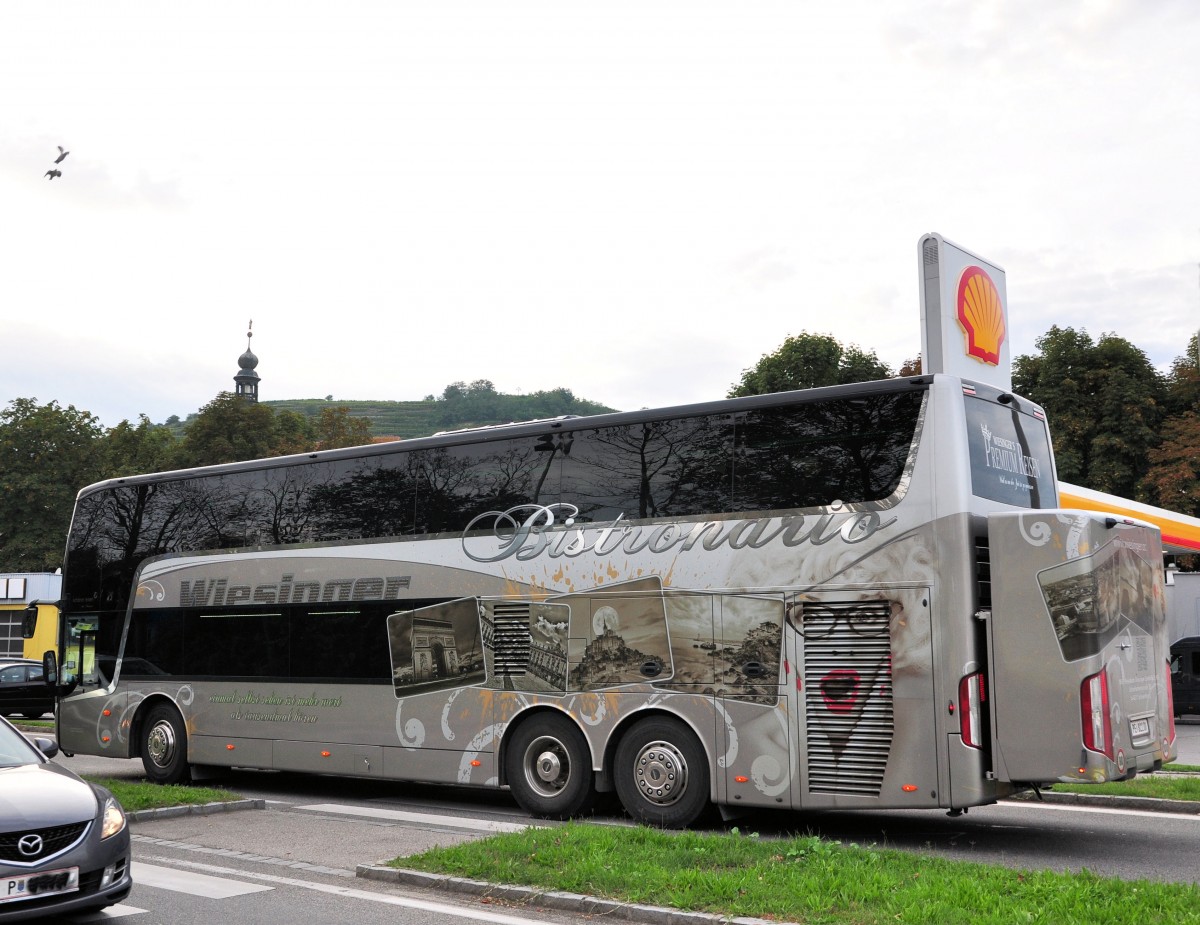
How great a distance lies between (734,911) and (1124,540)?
17.0ft

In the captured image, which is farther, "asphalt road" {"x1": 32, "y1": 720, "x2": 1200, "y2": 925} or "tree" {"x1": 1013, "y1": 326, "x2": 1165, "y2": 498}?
"tree" {"x1": 1013, "y1": 326, "x2": 1165, "y2": 498}

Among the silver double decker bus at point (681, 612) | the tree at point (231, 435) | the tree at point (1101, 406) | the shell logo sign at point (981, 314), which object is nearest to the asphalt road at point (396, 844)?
the silver double decker bus at point (681, 612)

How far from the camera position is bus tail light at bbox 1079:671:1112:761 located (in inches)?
385

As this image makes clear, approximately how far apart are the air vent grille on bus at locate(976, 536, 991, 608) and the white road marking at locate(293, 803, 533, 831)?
4.58 metres

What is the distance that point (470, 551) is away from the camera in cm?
1349

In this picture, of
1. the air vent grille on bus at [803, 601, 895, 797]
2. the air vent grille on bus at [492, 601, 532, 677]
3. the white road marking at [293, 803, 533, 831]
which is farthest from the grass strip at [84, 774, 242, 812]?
the air vent grille on bus at [803, 601, 895, 797]

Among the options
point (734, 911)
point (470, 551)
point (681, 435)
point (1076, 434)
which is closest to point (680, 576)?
point (681, 435)

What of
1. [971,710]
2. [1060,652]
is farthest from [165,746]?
[1060,652]

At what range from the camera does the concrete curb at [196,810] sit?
12.4 meters

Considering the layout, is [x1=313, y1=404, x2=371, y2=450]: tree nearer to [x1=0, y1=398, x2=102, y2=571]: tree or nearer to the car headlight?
[x1=0, y1=398, x2=102, y2=571]: tree

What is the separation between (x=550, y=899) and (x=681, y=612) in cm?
408

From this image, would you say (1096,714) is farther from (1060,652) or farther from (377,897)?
(377,897)

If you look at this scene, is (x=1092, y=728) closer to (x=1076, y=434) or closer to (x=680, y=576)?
(x=680, y=576)

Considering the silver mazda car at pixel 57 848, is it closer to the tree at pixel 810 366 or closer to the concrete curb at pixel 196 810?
the concrete curb at pixel 196 810
